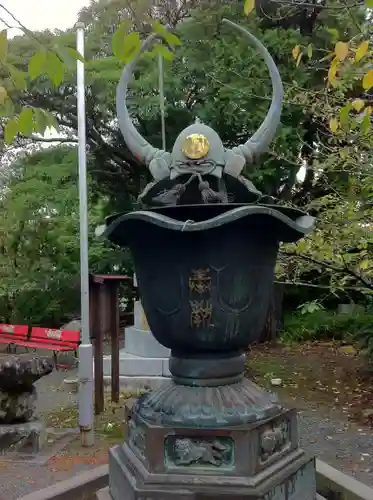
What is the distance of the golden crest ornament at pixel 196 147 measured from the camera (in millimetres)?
3121

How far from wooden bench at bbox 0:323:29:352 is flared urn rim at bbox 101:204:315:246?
9.03m

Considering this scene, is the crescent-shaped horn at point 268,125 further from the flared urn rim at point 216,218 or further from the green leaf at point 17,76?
the green leaf at point 17,76

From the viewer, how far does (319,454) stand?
562 centimetres

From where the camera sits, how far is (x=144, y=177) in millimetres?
12922

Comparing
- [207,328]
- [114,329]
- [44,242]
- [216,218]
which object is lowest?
[114,329]

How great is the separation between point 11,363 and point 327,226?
3.86 m

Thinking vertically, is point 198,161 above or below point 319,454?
above

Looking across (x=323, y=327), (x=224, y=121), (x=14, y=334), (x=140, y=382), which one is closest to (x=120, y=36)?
(x=140, y=382)

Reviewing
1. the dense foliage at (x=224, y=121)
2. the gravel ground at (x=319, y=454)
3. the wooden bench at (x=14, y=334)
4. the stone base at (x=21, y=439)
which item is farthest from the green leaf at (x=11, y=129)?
the wooden bench at (x=14, y=334)

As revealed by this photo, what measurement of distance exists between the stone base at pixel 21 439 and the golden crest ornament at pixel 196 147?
403cm

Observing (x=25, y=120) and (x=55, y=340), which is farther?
(x=55, y=340)

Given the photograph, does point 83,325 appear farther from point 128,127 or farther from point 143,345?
point 128,127

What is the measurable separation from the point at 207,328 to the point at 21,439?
378cm

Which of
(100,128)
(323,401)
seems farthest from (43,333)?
(323,401)
